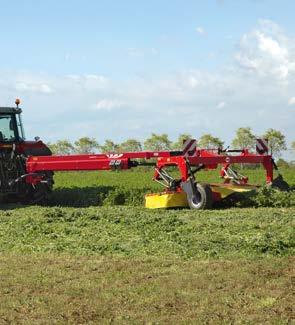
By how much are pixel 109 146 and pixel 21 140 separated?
3595cm

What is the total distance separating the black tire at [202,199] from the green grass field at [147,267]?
1.01m

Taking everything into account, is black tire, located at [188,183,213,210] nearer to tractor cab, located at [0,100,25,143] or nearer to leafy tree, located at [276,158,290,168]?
tractor cab, located at [0,100,25,143]

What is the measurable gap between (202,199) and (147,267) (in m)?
5.95

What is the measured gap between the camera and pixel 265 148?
1509 cm

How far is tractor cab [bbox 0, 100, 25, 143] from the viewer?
53.2ft

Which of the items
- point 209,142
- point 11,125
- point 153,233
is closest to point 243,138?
point 209,142

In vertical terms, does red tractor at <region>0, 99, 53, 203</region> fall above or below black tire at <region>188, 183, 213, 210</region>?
above

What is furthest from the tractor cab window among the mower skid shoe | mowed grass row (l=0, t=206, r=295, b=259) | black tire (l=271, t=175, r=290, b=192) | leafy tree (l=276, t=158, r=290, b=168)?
leafy tree (l=276, t=158, r=290, b=168)

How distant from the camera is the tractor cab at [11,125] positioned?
16.2 m

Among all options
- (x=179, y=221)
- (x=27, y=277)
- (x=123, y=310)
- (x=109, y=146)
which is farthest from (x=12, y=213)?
(x=109, y=146)

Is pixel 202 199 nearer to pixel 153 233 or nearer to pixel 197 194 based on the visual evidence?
pixel 197 194

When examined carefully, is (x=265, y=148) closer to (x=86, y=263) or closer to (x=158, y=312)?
(x=86, y=263)

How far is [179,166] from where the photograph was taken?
13.3 meters

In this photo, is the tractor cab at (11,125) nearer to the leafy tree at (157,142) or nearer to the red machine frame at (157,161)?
the red machine frame at (157,161)
